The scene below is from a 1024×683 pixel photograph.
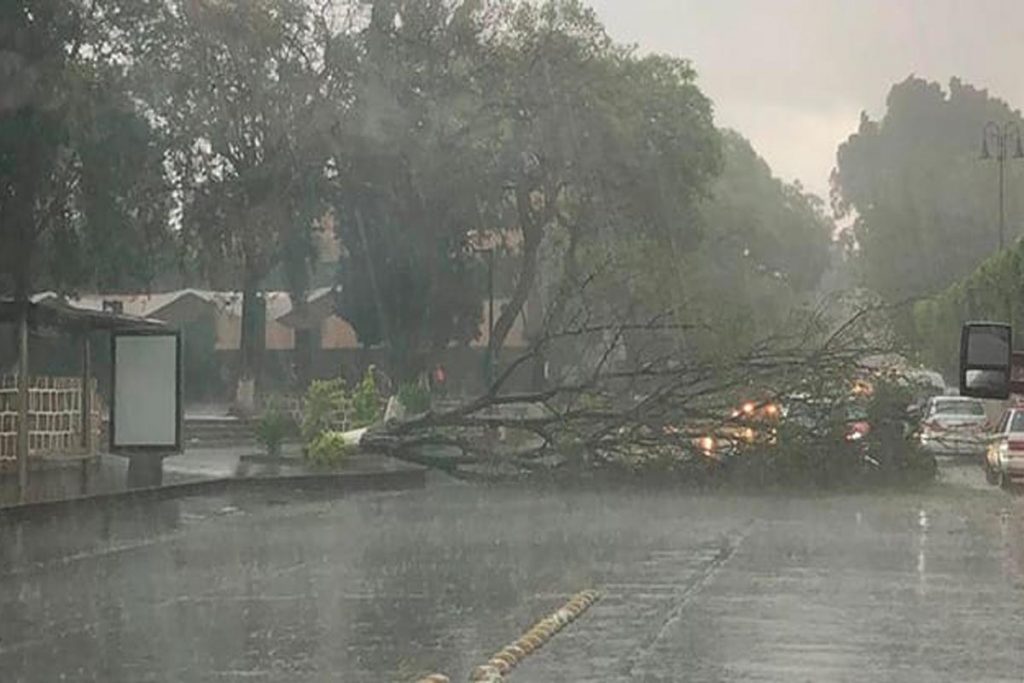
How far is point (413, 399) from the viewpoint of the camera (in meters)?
46.5

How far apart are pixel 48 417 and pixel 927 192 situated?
5524cm

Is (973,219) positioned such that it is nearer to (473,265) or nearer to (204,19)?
(473,265)

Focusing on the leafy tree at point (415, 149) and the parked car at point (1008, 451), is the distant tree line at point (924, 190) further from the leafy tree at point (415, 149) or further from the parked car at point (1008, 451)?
the parked car at point (1008, 451)

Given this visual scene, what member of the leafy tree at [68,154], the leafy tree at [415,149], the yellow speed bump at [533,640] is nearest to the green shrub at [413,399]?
the leafy tree at [415,149]

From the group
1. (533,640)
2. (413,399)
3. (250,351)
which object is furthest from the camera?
(250,351)

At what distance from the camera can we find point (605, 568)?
764 inches

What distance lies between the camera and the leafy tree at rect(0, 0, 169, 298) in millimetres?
26625

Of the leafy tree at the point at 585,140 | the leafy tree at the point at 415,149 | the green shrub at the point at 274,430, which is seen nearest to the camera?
the green shrub at the point at 274,430

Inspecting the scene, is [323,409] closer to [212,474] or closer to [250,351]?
[212,474]

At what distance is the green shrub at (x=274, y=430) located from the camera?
40.8m

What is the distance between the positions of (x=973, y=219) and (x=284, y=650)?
75788 millimetres

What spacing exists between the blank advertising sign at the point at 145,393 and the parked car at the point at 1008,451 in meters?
15.3

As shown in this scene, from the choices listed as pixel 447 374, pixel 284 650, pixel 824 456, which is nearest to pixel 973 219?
pixel 447 374

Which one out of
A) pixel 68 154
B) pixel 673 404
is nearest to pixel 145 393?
pixel 68 154
